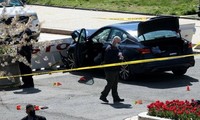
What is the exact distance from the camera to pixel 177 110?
11508mm

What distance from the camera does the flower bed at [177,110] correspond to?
11.2 meters

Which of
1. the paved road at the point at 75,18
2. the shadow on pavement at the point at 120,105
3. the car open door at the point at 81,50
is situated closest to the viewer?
the shadow on pavement at the point at 120,105

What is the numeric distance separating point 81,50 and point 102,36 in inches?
29.1

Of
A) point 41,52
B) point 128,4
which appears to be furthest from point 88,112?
point 128,4

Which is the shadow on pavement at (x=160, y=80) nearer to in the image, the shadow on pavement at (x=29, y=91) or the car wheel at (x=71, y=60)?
the car wheel at (x=71, y=60)

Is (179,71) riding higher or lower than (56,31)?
lower

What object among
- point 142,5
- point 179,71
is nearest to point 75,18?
point 142,5

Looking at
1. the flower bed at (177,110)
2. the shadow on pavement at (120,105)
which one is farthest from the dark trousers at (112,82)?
the flower bed at (177,110)

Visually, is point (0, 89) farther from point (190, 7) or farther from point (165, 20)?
point (190, 7)

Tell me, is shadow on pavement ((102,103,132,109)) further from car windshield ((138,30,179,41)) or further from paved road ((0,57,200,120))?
car windshield ((138,30,179,41))

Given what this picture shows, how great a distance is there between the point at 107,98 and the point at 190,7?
15.8 meters

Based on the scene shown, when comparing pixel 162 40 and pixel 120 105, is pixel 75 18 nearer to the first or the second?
pixel 162 40

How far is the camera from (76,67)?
1852cm

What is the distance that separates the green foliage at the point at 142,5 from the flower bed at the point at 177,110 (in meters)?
17.4
